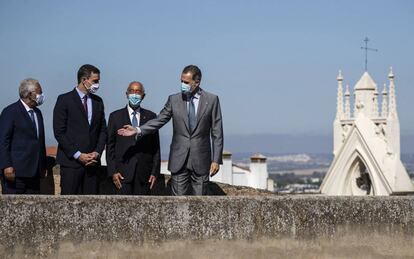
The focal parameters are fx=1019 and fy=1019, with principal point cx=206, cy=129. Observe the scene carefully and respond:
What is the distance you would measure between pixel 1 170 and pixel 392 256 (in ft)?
12.5

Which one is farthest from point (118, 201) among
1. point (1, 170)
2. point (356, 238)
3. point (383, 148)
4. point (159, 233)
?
point (383, 148)

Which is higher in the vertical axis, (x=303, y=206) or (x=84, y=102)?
(x=84, y=102)

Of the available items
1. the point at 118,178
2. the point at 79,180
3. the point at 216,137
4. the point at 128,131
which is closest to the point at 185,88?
the point at 216,137

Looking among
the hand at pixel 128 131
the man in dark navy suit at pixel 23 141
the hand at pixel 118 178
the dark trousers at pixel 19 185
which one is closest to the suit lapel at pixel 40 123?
the man in dark navy suit at pixel 23 141

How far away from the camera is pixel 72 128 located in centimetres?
1040

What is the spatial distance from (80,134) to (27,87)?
0.77 metres

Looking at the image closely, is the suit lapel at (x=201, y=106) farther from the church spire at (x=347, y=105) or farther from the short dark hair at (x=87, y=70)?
the church spire at (x=347, y=105)

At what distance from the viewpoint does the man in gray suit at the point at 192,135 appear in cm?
1041

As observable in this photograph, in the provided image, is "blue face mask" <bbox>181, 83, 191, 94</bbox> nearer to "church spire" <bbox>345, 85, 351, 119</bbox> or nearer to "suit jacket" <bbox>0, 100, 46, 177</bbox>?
"suit jacket" <bbox>0, 100, 46, 177</bbox>

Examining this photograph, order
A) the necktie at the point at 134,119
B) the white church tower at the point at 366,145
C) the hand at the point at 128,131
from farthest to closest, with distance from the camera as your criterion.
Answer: the white church tower at the point at 366,145 → the necktie at the point at 134,119 → the hand at the point at 128,131

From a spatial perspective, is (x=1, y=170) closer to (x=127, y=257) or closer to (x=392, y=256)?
(x=127, y=257)

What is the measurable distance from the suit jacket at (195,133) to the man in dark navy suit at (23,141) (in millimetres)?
1113

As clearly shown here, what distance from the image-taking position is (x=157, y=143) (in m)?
10.9

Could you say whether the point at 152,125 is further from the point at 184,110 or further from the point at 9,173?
the point at 9,173
